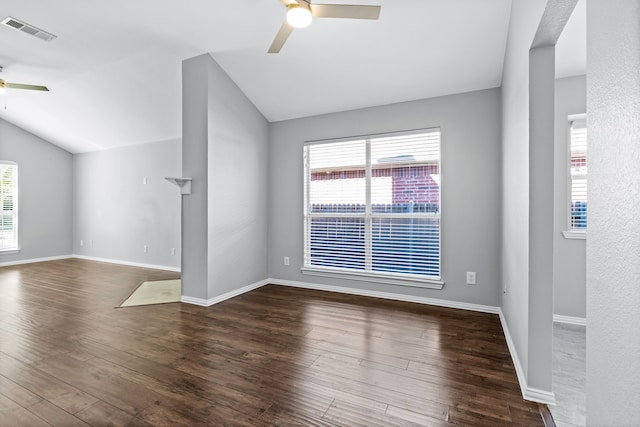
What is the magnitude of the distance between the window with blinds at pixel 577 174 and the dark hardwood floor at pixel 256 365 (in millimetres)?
1321

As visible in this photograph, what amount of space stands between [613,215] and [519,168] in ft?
4.88

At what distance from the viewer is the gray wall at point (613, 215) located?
2.34ft

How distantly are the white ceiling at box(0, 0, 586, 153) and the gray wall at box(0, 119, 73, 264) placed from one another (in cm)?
253

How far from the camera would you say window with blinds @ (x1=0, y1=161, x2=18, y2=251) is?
249 inches

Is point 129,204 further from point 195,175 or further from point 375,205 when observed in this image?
point 375,205

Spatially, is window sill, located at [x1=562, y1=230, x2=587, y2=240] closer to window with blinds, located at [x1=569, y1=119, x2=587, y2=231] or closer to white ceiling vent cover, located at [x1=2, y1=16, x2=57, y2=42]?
window with blinds, located at [x1=569, y1=119, x2=587, y2=231]

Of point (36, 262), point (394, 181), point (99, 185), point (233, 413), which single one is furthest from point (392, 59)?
point (36, 262)

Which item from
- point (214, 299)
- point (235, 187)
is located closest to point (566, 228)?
point (235, 187)

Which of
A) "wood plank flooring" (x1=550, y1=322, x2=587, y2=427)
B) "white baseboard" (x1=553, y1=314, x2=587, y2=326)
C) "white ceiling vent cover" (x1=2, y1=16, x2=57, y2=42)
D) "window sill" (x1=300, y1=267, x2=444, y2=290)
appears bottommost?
"wood plank flooring" (x1=550, y1=322, x2=587, y2=427)

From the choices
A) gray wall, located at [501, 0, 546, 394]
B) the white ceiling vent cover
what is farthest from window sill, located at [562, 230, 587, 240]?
the white ceiling vent cover

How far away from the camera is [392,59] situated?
Result: 3.34 m

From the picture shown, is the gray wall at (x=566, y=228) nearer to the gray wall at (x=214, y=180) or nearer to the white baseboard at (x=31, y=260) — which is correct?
the gray wall at (x=214, y=180)

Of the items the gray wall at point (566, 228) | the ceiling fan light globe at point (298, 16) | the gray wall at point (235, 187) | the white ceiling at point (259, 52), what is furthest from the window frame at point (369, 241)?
the ceiling fan light globe at point (298, 16)

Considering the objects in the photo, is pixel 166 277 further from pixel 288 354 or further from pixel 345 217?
pixel 288 354
